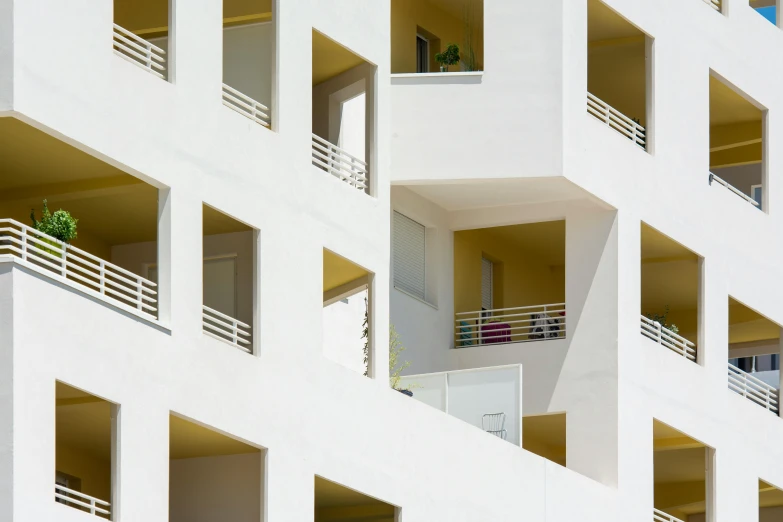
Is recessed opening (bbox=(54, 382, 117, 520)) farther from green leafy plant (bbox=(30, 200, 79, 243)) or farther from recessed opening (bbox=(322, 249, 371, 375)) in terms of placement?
recessed opening (bbox=(322, 249, 371, 375))

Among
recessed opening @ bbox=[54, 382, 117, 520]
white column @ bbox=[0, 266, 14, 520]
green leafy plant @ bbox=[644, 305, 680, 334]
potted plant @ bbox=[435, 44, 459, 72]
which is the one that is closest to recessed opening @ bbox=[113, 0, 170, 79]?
recessed opening @ bbox=[54, 382, 117, 520]

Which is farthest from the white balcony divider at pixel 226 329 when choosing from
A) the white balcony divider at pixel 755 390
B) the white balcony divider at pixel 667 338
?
the white balcony divider at pixel 755 390

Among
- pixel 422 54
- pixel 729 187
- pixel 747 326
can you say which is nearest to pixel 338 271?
pixel 422 54

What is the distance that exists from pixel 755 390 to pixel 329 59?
13044 millimetres

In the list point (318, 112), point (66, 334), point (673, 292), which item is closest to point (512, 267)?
point (673, 292)

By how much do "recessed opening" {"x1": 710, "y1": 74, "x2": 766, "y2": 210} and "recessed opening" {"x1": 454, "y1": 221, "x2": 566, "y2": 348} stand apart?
360 cm

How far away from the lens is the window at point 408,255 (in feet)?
114

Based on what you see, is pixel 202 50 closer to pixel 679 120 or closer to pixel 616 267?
pixel 616 267

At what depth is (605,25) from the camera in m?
36.1

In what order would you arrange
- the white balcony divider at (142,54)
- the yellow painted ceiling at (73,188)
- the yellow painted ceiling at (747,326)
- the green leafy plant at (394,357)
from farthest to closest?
the yellow painted ceiling at (747,326)
the green leafy plant at (394,357)
the white balcony divider at (142,54)
the yellow painted ceiling at (73,188)

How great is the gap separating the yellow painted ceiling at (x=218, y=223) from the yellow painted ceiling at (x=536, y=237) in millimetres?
10691

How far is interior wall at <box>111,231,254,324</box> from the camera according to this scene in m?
28.2

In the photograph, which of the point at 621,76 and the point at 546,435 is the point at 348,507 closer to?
the point at 546,435

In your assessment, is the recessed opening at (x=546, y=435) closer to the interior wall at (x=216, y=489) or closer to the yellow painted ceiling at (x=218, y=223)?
the interior wall at (x=216, y=489)
